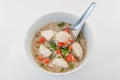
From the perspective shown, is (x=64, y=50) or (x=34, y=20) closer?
(x=64, y=50)

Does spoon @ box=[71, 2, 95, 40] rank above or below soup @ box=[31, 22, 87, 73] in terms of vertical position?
above

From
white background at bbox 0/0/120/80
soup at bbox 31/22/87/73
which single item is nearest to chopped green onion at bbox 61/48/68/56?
soup at bbox 31/22/87/73

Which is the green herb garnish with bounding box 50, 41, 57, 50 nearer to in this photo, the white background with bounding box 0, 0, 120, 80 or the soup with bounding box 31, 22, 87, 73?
the soup with bounding box 31, 22, 87, 73

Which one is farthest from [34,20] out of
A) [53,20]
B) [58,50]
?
[58,50]

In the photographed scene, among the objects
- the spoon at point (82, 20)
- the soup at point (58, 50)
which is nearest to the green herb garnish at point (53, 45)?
the soup at point (58, 50)

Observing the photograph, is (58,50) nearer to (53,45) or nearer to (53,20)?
(53,45)
